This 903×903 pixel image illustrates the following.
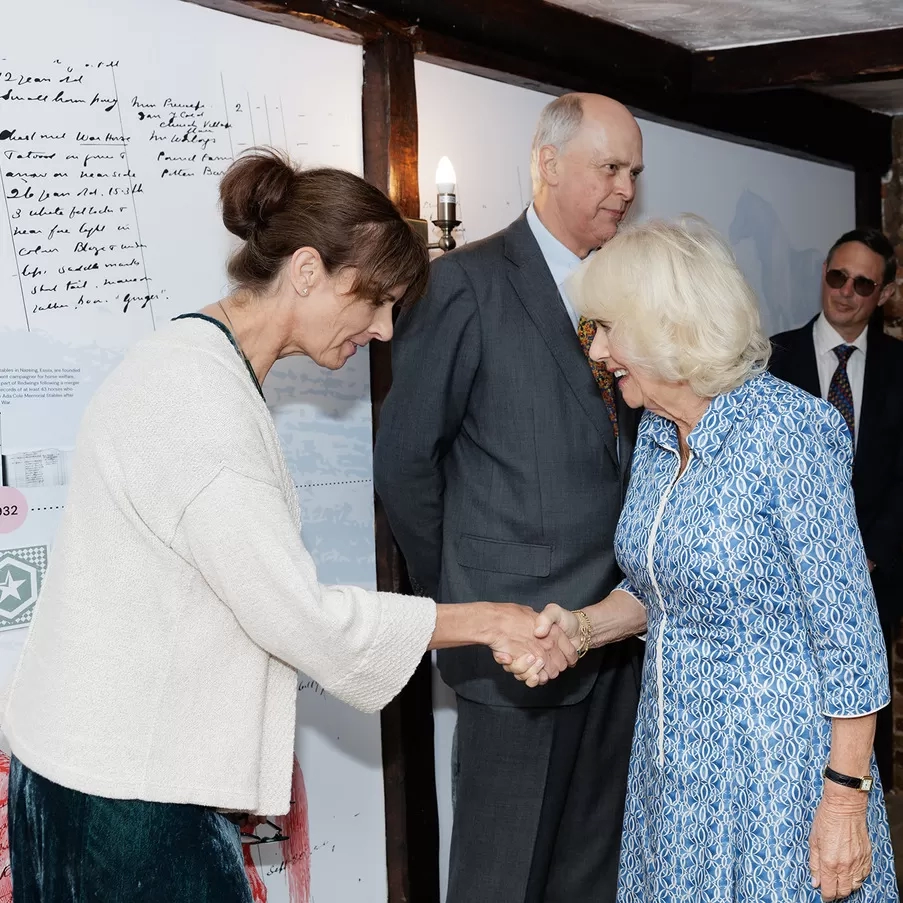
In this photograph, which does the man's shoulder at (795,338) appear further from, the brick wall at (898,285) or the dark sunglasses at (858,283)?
the brick wall at (898,285)

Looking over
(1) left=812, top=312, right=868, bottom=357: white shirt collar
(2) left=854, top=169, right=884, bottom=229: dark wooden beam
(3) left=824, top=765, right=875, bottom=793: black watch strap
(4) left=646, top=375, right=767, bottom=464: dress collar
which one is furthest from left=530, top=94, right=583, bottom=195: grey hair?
(2) left=854, top=169, right=884, bottom=229: dark wooden beam

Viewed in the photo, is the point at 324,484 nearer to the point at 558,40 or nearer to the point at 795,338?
the point at 558,40

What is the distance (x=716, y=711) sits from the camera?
5.98 ft

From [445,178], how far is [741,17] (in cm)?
119

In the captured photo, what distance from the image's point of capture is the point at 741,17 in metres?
3.26

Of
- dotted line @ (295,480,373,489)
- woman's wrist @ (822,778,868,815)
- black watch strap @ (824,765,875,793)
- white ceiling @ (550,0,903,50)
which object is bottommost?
woman's wrist @ (822,778,868,815)

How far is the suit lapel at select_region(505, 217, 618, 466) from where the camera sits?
2.41 metres

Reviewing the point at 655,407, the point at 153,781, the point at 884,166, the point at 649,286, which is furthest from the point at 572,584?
the point at 884,166

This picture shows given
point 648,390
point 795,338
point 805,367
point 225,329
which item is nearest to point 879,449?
point 805,367

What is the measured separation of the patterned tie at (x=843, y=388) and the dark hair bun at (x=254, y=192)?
2.54m

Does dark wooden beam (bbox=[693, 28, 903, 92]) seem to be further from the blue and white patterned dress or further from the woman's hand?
the woman's hand

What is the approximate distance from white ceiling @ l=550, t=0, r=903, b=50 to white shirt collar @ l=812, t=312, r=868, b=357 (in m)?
0.95

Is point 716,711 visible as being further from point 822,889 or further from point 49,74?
point 49,74

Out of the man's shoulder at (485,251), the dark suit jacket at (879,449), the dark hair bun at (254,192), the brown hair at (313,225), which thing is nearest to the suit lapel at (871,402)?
the dark suit jacket at (879,449)
